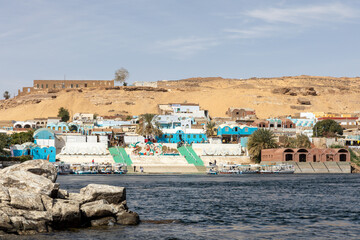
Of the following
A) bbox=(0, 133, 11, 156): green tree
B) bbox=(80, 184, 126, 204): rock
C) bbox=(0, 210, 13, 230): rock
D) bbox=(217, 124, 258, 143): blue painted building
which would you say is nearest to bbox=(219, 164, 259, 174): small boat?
bbox=(217, 124, 258, 143): blue painted building

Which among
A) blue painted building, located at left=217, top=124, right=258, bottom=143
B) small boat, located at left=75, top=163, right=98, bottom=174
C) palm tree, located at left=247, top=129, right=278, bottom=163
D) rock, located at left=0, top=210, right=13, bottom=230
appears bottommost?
rock, located at left=0, top=210, right=13, bottom=230

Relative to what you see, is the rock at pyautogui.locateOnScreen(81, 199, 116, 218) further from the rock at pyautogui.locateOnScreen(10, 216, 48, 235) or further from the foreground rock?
the rock at pyautogui.locateOnScreen(10, 216, 48, 235)

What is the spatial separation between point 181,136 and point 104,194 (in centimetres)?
9060

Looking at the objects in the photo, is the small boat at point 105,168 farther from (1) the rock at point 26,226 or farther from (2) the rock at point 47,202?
(1) the rock at point 26,226

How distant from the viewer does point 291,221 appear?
3847 centimetres

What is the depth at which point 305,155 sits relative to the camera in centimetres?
10869

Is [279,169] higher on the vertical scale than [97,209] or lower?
higher

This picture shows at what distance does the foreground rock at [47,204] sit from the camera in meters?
32.1

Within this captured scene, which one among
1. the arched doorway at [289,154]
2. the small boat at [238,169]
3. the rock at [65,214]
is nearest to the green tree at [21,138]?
the small boat at [238,169]

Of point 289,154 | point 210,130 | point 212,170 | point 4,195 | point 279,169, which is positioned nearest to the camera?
point 4,195

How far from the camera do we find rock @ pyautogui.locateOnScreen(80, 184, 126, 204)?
36094mm

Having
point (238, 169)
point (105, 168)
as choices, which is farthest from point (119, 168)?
point (238, 169)

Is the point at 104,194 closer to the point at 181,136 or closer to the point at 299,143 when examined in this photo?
the point at 299,143

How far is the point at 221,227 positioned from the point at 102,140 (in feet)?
280
